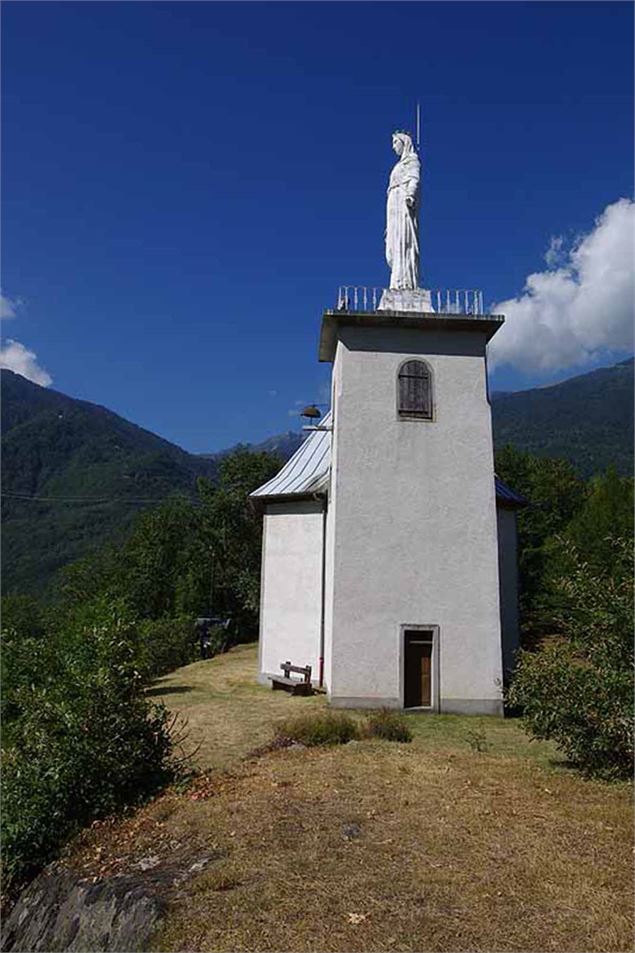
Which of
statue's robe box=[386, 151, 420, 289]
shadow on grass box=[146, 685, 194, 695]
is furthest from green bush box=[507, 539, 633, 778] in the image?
shadow on grass box=[146, 685, 194, 695]

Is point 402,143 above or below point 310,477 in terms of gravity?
above

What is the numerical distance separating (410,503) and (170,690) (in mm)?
9175

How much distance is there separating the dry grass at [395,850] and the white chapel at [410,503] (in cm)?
315

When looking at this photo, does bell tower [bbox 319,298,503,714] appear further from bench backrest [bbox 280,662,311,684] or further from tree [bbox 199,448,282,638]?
tree [bbox 199,448,282,638]

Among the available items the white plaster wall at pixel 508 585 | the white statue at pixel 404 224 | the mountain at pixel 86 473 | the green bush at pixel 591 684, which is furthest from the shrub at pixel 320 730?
the mountain at pixel 86 473

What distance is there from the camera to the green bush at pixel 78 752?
353 inches

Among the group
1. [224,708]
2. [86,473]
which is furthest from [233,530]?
[86,473]

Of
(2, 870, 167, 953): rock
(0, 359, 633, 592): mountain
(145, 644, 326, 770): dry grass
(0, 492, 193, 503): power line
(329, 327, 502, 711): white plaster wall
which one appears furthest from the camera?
(0, 492, 193, 503): power line

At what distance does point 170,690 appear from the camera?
2016cm

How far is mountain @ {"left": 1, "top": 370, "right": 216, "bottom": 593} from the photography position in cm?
10312

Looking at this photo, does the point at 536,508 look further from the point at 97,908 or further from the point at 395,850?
the point at 97,908

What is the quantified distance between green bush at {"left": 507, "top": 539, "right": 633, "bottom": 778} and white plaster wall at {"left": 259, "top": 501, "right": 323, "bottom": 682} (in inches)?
338

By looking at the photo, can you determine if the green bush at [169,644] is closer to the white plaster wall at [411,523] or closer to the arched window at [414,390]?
the white plaster wall at [411,523]

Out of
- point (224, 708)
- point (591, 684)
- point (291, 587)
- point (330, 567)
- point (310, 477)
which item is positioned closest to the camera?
point (591, 684)
